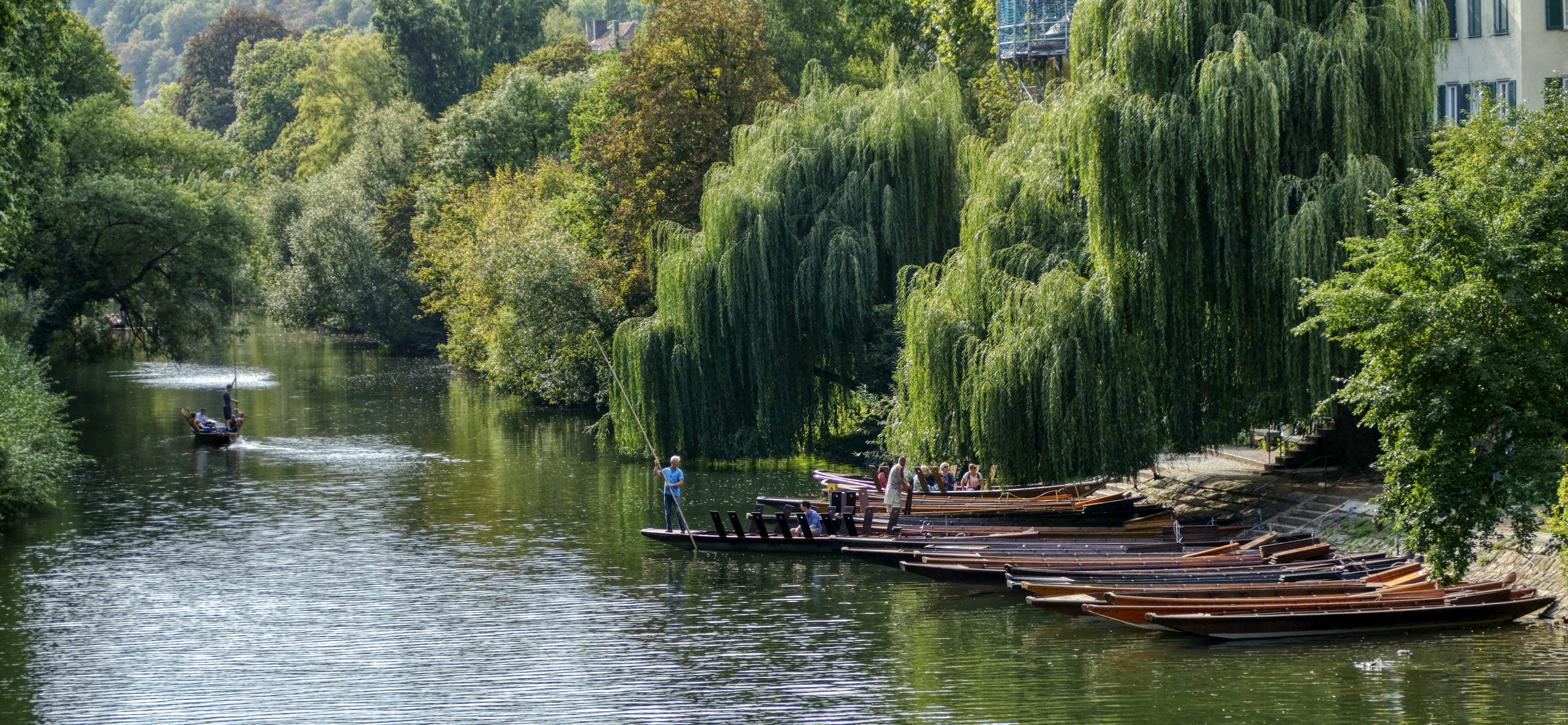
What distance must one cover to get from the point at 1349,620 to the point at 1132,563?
12.0 feet

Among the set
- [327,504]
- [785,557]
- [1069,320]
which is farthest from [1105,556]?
[327,504]

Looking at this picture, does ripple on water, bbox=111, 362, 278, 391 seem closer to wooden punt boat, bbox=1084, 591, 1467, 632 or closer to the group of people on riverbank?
the group of people on riverbank

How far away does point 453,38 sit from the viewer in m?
89.2

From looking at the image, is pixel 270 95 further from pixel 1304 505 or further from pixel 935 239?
pixel 1304 505

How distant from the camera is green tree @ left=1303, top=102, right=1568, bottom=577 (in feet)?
56.9

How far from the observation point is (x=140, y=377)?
6425cm

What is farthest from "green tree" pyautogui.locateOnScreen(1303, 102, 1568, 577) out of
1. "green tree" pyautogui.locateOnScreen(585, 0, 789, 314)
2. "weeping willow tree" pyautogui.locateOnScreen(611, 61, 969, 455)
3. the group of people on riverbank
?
"green tree" pyautogui.locateOnScreen(585, 0, 789, 314)

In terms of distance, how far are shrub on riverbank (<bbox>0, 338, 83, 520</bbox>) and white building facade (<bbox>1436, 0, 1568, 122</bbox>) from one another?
29575 mm

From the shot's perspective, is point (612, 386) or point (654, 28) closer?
point (612, 386)

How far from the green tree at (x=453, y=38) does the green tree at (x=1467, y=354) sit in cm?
7654

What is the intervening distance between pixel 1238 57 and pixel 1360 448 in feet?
24.1

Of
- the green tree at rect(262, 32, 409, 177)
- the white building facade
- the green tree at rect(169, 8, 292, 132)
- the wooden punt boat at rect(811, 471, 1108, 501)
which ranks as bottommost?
the wooden punt boat at rect(811, 471, 1108, 501)

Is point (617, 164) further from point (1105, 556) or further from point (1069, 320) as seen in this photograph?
point (1105, 556)

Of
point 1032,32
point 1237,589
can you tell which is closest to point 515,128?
point 1032,32
